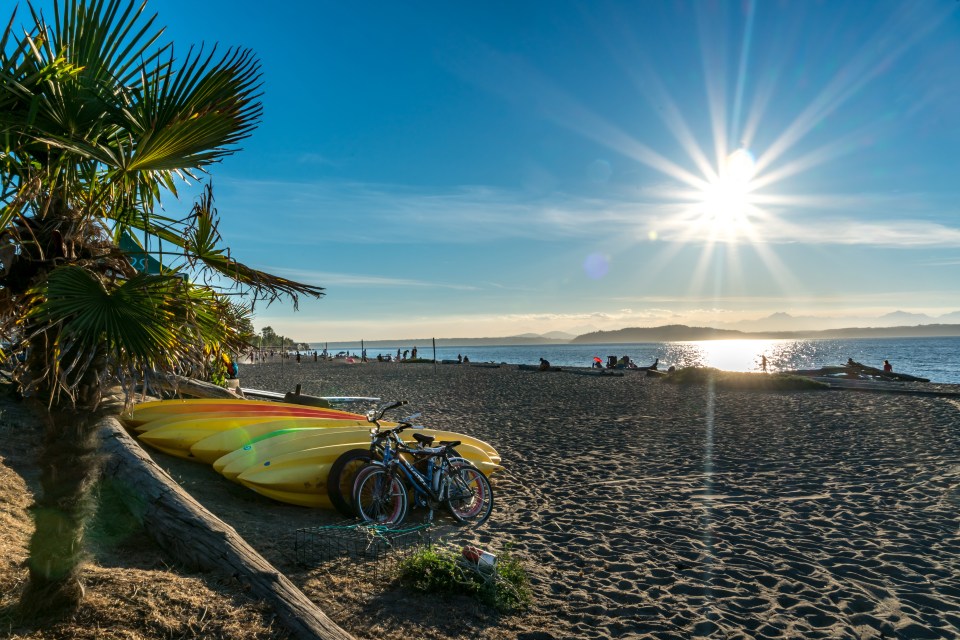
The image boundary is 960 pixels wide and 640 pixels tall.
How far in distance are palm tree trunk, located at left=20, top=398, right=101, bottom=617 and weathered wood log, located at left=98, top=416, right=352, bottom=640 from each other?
17cm

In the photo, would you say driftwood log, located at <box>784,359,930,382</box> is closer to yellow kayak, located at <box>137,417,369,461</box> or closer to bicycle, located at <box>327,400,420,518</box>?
yellow kayak, located at <box>137,417,369,461</box>

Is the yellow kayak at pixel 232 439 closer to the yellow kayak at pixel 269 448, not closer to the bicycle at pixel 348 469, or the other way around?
the yellow kayak at pixel 269 448

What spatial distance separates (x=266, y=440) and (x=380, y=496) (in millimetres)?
2073

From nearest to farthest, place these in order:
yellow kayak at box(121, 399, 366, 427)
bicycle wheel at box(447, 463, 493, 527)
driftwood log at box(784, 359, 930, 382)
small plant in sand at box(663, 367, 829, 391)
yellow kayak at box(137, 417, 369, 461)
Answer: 1. bicycle wheel at box(447, 463, 493, 527)
2. yellow kayak at box(137, 417, 369, 461)
3. yellow kayak at box(121, 399, 366, 427)
4. small plant in sand at box(663, 367, 829, 391)
5. driftwood log at box(784, 359, 930, 382)

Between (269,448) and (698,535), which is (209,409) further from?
(698,535)

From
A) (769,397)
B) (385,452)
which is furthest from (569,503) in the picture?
(769,397)

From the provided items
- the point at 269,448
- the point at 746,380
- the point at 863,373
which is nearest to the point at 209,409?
the point at 269,448

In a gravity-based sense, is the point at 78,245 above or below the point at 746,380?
above

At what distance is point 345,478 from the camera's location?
6.27 metres

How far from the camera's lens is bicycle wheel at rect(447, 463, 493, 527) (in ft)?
21.3

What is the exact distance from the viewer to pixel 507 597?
4.45 metres

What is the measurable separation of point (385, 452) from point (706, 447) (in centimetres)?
748

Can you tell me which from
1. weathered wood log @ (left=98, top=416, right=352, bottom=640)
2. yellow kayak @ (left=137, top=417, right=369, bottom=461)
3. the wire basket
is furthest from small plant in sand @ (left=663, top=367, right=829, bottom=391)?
weathered wood log @ (left=98, top=416, right=352, bottom=640)

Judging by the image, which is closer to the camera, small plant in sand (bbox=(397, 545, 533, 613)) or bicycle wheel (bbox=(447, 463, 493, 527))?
small plant in sand (bbox=(397, 545, 533, 613))
